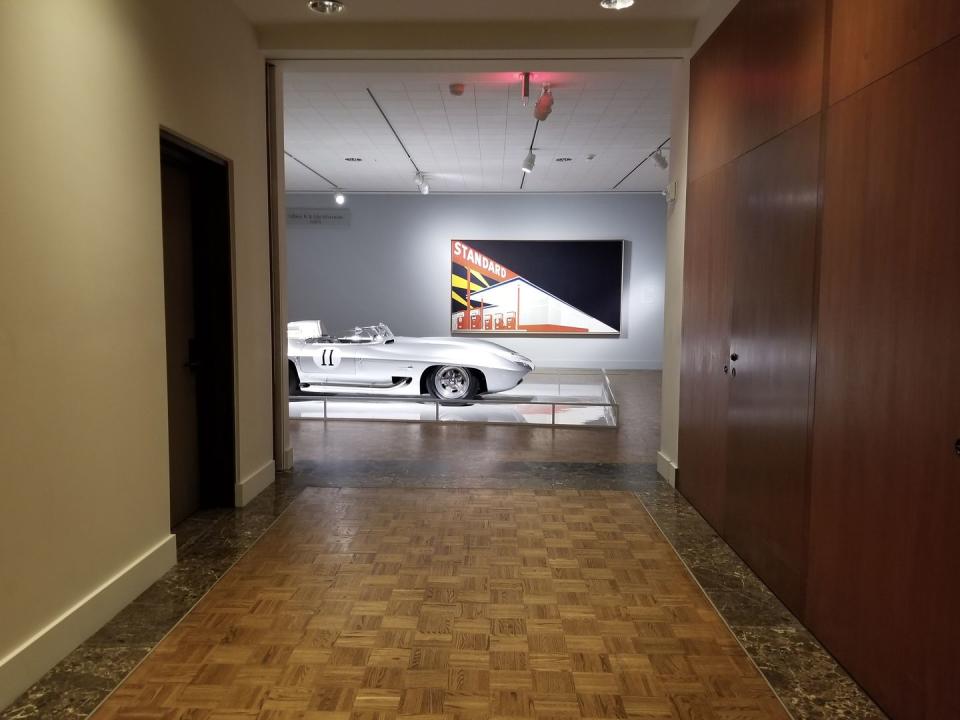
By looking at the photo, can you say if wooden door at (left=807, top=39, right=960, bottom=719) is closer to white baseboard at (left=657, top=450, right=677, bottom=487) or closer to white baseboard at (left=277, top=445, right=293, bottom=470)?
white baseboard at (left=657, top=450, right=677, bottom=487)

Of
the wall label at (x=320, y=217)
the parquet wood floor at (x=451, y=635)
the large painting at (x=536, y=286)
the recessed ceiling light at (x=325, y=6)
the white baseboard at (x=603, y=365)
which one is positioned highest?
the recessed ceiling light at (x=325, y=6)

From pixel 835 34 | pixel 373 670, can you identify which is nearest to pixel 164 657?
pixel 373 670

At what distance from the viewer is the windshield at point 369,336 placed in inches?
283

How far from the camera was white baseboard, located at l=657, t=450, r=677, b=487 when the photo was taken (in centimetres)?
433

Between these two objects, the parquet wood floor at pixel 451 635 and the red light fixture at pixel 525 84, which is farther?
the red light fixture at pixel 525 84

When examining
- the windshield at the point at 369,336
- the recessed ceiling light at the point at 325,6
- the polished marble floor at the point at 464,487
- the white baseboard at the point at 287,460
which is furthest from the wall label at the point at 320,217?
the recessed ceiling light at the point at 325,6

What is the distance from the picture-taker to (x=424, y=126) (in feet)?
22.3

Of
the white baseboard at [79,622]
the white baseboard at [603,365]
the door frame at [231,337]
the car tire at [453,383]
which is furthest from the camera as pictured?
the white baseboard at [603,365]

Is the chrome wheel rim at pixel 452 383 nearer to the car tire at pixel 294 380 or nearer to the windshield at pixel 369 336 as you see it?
the windshield at pixel 369 336

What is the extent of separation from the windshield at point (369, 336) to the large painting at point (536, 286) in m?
4.01

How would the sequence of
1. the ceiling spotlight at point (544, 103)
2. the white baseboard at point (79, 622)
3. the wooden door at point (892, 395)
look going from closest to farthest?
the wooden door at point (892, 395)
the white baseboard at point (79, 622)
the ceiling spotlight at point (544, 103)

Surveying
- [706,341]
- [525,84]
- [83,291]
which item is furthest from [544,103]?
[83,291]

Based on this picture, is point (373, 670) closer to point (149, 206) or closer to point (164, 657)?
point (164, 657)

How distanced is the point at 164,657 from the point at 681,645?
5.75ft
